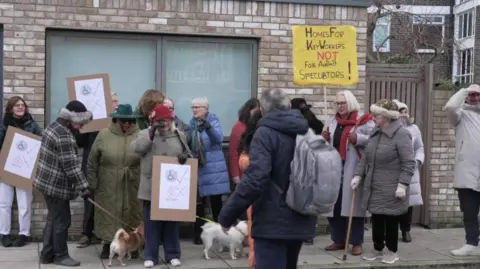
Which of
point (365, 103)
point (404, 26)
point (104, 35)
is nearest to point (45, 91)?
point (104, 35)

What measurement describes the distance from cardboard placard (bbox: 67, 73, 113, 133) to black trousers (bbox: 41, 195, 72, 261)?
4.15 ft

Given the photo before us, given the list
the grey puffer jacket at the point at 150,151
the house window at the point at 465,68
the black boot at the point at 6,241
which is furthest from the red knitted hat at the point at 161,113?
the house window at the point at 465,68

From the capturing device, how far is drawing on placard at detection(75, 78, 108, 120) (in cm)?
763

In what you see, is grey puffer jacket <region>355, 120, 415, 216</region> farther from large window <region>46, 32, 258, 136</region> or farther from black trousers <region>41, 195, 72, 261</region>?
black trousers <region>41, 195, 72, 261</region>

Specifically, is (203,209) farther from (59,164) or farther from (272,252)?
(272,252)

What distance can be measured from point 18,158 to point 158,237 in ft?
6.36

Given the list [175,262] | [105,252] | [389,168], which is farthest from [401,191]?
[105,252]

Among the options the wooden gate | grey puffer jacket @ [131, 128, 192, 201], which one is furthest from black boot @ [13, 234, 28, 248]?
the wooden gate

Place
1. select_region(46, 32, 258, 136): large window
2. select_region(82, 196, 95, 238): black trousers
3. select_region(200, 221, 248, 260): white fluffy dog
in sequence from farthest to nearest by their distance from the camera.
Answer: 1. select_region(46, 32, 258, 136): large window
2. select_region(82, 196, 95, 238): black trousers
3. select_region(200, 221, 248, 260): white fluffy dog

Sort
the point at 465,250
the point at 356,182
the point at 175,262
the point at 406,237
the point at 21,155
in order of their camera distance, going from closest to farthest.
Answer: the point at 175,262, the point at 356,182, the point at 21,155, the point at 465,250, the point at 406,237

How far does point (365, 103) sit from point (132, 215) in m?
3.66

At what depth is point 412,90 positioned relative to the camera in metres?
9.10

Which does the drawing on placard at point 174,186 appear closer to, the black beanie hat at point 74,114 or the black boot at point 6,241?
the black beanie hat at point 74,114

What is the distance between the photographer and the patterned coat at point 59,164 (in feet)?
21.1
